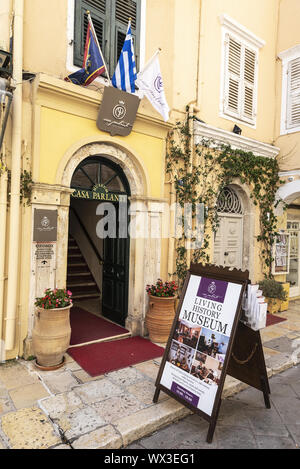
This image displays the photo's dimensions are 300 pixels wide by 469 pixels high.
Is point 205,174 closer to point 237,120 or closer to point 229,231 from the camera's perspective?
point 229,231

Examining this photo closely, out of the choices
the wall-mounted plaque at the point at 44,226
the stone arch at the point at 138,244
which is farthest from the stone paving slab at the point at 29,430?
the stone arch at the point at 138,244

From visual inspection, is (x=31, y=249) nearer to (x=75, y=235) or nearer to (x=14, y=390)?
(x=14, y=390)

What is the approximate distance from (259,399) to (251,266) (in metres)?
4.23

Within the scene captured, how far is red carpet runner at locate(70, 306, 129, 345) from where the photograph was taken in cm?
534

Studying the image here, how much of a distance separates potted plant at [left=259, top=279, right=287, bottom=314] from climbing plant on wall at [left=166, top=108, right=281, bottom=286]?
3.61 feet

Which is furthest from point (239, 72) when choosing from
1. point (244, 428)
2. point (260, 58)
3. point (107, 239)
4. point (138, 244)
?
point (244, 428)

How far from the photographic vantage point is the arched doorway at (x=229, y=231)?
7.28 meters

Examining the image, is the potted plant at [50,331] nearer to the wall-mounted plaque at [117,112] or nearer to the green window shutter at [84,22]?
the wall-mounted plaque at [117,112]

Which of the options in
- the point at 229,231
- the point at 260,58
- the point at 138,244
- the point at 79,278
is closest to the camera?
the point at 138,244

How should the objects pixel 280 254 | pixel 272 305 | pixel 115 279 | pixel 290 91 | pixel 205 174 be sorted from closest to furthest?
pixel 115 279
pixel 205 174
pixel 272 305
pixel 290 91
pixel 280 254

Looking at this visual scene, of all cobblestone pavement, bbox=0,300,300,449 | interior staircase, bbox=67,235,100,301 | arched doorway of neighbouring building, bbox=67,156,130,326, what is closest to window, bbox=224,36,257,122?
arched doorway of neighbouring building, bbox=67,156,130,326

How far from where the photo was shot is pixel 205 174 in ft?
21.3

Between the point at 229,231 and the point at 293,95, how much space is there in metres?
3.94

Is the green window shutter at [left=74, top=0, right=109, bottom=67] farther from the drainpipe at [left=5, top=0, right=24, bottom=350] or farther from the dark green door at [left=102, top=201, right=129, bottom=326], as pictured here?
the dark green door at [left=102, top=201, right=129, bottom=326]
